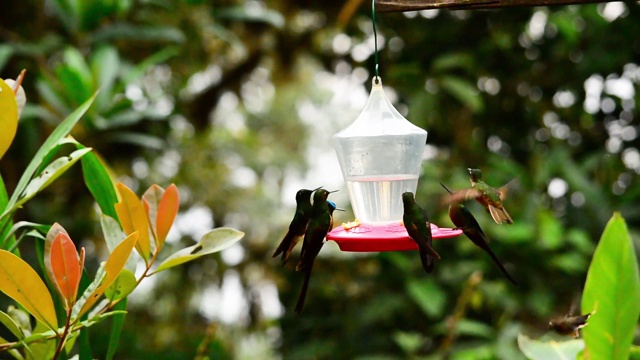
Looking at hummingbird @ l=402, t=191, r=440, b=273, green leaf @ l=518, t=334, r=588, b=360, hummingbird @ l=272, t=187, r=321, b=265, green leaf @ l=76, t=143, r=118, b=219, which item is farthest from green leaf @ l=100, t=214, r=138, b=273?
green leaf @ l=518, t=334, r=588, b=360

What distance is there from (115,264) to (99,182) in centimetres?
27

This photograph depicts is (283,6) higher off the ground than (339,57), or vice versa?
(283,6)

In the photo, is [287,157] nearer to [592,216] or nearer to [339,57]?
[339,57]

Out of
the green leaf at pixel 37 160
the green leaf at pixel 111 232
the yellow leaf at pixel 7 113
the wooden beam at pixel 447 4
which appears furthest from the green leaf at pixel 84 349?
the wooden beam at pixel 447 4

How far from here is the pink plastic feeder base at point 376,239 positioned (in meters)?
1.33

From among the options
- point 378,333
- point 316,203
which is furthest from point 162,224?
point 378,333

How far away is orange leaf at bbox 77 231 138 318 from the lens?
1.15m

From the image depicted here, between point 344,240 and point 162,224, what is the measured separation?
0.33 metres

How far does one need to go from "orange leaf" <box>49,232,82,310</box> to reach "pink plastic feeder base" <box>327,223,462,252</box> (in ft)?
1.51

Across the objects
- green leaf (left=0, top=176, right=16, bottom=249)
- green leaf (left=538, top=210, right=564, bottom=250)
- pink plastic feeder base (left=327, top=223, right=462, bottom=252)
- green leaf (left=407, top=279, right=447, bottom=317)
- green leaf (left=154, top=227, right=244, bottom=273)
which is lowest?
green leaf (left=407, top=279, right=447, bottom=317)

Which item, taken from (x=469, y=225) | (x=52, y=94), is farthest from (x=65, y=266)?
(x=52, y=94)

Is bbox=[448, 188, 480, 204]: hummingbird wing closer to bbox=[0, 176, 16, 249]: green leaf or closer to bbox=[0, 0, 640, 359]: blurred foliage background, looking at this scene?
bbox=[0, 176, 16, 249]: green leaf

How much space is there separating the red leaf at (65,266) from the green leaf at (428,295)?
193 cm

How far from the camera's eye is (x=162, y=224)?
1333mm
